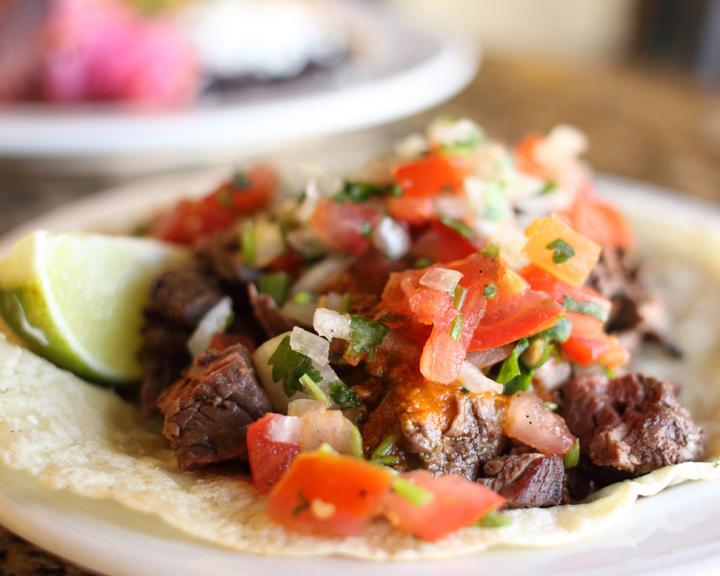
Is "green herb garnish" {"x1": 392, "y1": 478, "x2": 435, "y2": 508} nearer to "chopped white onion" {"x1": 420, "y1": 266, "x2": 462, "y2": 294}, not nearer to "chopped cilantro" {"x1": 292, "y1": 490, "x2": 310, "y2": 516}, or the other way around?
"chopped cilantro" {"x1": 292, "y1": 490, "x2": 310, "y2": 516}

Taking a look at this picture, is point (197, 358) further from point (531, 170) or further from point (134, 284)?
point (531, 170)

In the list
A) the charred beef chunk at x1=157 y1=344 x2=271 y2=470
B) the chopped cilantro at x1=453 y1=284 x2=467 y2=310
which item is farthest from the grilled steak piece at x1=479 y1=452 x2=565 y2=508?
the charred beef chunk at x1=157 y1=344 x2=271 y2=470

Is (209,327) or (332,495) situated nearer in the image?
(332,495)

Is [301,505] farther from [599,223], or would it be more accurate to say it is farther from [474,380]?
[599,223]

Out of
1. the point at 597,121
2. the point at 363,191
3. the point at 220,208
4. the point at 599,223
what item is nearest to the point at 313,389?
the point at 363,191

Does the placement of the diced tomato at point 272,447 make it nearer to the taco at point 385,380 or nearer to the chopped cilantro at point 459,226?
the taco at point 385,380

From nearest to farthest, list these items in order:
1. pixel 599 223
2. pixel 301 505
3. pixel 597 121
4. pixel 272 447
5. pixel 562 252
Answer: pixel 301 505
pixel 272 447
pixel 562 252
pixel 599 223
pixel 597 121

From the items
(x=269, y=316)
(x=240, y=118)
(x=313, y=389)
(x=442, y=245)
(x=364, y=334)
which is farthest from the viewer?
(x=240, y=118)
